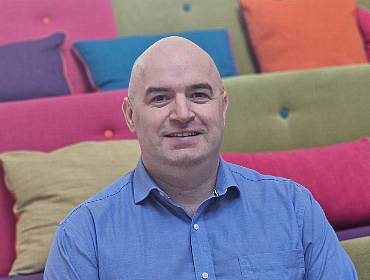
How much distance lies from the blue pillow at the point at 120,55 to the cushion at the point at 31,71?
12 cm

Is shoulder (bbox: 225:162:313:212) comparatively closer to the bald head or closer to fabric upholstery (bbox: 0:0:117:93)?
the bald head

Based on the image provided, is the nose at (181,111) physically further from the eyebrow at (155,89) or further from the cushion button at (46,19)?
the cushion button at (46,19)

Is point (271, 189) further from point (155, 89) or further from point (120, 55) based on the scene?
point (120, 55)

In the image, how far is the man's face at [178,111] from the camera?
4.42 feet

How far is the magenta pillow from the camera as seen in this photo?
1976mm

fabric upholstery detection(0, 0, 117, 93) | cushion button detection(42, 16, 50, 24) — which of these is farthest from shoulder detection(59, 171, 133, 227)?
cushion button detection(42, 16, 50, 24)

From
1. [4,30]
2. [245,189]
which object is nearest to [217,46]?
[4,30]

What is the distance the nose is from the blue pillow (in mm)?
1031

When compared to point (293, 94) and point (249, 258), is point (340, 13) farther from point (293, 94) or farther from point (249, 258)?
point (249, 258)

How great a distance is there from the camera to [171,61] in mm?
1387

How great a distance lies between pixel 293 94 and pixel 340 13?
52 cm

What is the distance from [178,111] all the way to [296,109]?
1.05m

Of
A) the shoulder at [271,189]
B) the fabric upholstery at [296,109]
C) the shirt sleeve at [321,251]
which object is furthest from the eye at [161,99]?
the fabric upholstery at [296,109]

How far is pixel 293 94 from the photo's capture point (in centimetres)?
232
